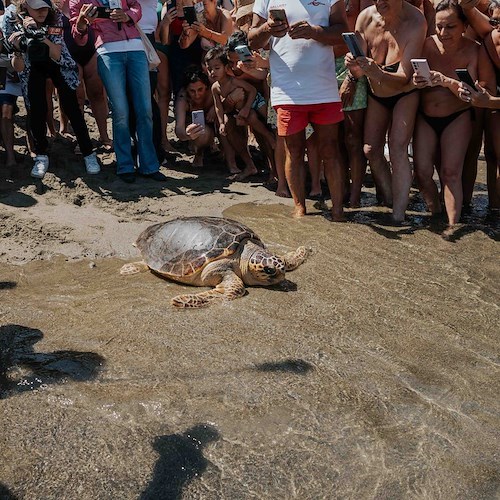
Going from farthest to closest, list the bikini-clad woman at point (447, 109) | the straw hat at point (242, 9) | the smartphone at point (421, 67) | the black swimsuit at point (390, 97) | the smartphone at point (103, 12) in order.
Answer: the straw hat at point (242, 9) < the smartphone at point (103, 12) < the black swimsuit at point (390, 97) < the bikini-clad woman at point (447, 109) < the smartphone at point (421, 67)

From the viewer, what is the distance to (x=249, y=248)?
4371 millimetres

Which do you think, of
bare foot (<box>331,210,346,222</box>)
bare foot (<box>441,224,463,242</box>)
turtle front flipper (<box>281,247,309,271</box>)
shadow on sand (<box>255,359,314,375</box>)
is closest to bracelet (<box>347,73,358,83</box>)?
bare foot (<box>331,210,346,222</box>)

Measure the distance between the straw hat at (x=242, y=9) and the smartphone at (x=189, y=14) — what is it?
1928 mm

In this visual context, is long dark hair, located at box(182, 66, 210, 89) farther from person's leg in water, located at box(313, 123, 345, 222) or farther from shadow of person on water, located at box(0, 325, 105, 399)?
shadow of person on water, located at box(0, 325, 105, 399)

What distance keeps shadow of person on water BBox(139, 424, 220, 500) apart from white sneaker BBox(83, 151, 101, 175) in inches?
173

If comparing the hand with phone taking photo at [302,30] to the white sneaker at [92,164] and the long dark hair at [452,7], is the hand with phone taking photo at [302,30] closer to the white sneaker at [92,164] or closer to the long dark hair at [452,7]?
the long dark hair at [452,7]

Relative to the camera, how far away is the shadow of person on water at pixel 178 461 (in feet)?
7.57

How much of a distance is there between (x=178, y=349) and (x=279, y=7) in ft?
10.5

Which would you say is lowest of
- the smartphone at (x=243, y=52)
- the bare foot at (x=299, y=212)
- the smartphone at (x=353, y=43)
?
the bare foot at (x=299, y=212)

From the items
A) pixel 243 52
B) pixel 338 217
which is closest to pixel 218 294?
pixel 338 217

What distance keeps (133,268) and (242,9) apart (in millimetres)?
7357

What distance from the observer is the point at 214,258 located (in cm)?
427

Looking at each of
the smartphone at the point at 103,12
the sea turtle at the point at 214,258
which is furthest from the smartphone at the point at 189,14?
the sea turtle at the point at 214,258

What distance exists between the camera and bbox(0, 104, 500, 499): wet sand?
7.88 ft
